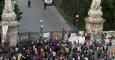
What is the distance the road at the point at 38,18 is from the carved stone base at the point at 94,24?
6920 millimetres

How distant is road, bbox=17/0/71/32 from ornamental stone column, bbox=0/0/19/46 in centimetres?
848

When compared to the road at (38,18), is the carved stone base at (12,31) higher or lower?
higher

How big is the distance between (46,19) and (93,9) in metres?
12.0

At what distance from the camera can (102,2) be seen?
54188mm

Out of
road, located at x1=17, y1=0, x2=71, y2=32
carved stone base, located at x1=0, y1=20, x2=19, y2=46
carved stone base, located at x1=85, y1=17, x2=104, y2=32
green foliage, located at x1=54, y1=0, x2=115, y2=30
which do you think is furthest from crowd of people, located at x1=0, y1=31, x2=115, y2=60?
road, located at x1=17, y1=0, x2=71, y2=32

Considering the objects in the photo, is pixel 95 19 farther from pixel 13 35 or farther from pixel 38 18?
pixel 38 18

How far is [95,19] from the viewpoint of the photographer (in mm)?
49969

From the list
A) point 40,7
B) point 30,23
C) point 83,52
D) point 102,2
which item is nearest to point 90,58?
point 83,52

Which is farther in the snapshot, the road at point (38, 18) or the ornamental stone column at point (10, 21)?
the road at point (38, 18)

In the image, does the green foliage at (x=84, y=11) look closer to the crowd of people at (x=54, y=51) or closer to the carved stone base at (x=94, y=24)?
the carved stone base at (x=94, y=24)

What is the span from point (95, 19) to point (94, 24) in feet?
1.94

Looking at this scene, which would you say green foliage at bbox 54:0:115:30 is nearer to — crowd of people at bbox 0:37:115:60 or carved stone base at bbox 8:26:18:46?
crowd of people at bbox 0:37:115:60

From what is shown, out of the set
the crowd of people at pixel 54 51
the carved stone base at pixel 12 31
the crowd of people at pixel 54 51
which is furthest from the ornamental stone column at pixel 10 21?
the crowd of people at pixel 54 51

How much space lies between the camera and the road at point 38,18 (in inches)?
2264
